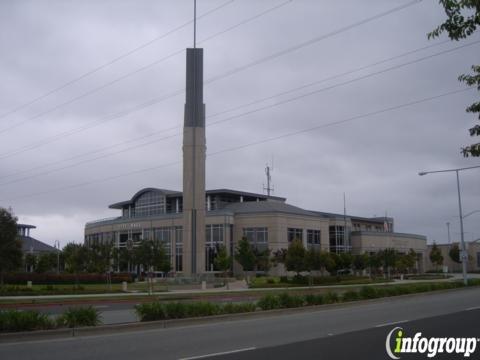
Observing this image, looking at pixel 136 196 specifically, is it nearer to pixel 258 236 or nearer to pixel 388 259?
pixel 258 236

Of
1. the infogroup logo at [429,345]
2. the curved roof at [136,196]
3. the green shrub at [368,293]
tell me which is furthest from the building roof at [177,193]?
the infogroup logo at [429,345]

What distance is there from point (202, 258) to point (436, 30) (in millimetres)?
49895

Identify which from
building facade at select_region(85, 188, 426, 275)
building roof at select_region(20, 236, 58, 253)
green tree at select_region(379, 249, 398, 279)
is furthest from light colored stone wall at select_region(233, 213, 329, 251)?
building roof at select_region(20, 236, 58, 253)

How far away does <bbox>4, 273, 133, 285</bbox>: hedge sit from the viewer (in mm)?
60656

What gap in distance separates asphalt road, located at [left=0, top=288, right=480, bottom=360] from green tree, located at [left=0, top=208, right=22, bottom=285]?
27596 millimetres

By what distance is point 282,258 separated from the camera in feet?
210

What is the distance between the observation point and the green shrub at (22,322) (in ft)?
50.7

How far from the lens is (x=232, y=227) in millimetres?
80562

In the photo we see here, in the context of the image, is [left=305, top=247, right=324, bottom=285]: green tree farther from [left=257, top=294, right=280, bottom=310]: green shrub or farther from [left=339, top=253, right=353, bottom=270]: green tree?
[left=257, top=294, right=280, bottom=310]: green shrub

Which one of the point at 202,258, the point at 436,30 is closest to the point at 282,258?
the point at 202,258

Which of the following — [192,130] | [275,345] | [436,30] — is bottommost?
[275,345]

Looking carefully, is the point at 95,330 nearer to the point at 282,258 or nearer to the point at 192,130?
the point at 192,130

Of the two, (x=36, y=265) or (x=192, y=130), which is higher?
(x=192, y=130)

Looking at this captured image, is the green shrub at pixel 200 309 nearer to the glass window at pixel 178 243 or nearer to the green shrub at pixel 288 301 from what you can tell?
the green shrub at pixel 288 301
